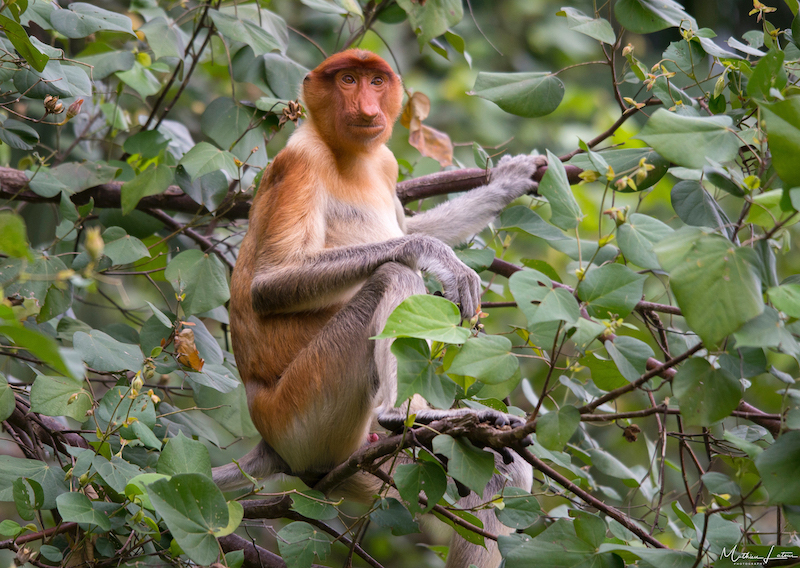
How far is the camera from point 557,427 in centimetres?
168

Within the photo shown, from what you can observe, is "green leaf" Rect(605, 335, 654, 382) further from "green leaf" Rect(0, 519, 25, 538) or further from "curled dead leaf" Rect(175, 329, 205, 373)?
"green leaf" Rect(0, 519, 25, 538)

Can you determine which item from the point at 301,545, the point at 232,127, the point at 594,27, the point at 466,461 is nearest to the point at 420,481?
the point at 466,461

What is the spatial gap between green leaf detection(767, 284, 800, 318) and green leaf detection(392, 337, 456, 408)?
2.66 feet

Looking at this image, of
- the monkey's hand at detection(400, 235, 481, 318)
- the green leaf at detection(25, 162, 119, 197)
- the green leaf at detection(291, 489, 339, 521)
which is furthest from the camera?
the green leaf at detection(25, 162, 119, 197)

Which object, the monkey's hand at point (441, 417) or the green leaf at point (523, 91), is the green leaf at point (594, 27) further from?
the monkey's hand at point (441, 417)

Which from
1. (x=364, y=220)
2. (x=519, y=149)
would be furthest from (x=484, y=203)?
(x=519, y=149)

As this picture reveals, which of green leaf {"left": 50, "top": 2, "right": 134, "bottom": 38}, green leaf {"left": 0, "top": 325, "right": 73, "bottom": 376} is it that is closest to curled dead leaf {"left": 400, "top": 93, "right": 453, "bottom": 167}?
green leaf {"left": 50, "top": 2, "right": 134, "bottom": 38}

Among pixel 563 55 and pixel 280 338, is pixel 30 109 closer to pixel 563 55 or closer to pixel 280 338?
pixel 280 338

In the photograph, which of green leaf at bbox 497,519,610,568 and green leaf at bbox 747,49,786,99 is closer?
green leaf at bbox 747,49,786,99

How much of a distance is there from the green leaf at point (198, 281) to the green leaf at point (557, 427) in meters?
1.54

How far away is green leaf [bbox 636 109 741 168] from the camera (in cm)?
158

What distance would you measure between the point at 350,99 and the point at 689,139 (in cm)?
192

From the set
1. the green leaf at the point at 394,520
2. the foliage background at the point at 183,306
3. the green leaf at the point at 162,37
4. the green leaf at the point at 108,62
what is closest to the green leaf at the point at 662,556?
the foliage background at the point at 183,306

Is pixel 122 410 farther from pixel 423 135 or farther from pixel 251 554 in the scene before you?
pixel 423 135
